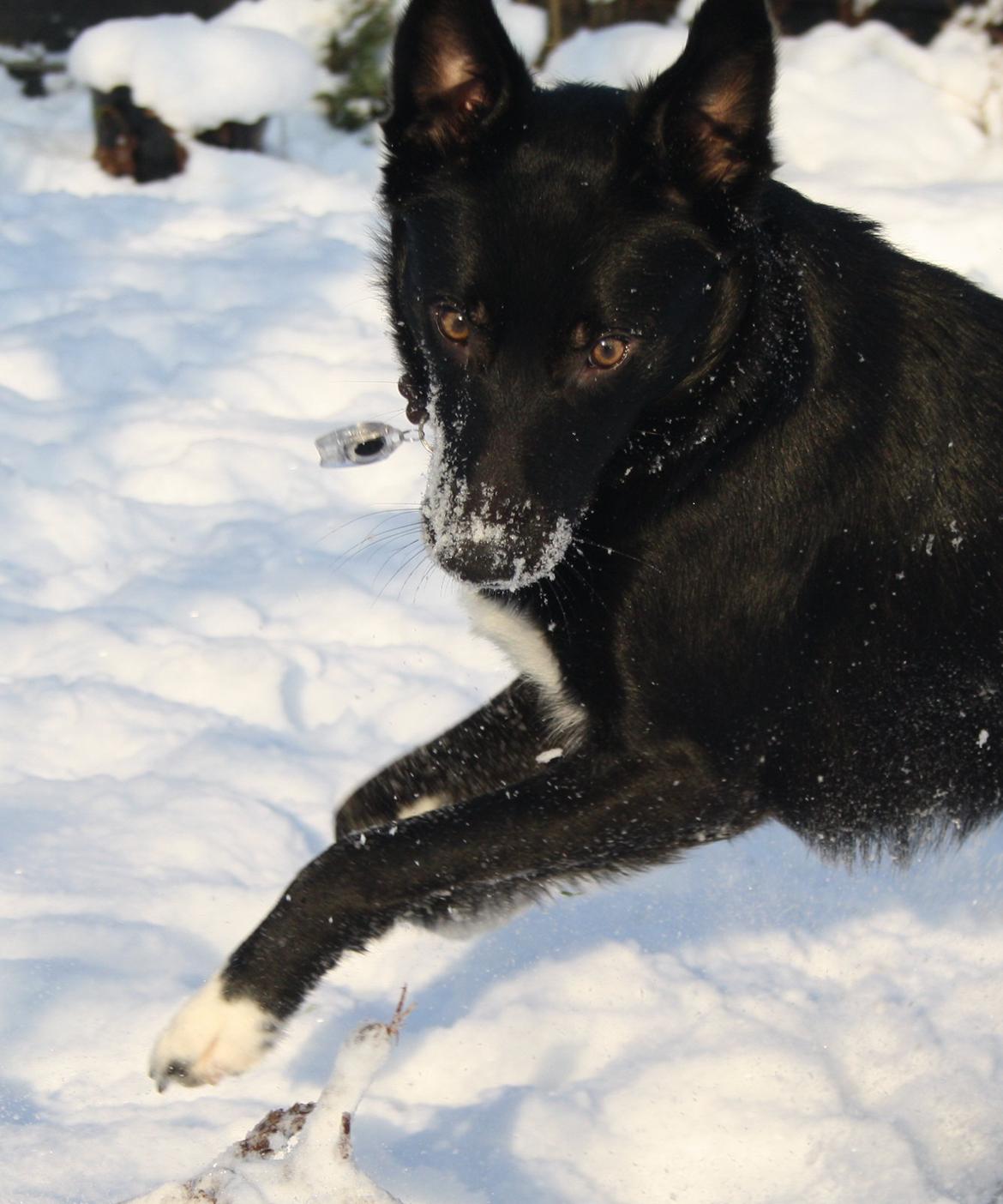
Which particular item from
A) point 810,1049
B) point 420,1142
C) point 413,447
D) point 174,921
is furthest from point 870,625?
point 413,447

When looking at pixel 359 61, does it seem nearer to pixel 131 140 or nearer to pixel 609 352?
pixel 131 140

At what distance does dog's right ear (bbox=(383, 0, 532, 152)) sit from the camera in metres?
2.46

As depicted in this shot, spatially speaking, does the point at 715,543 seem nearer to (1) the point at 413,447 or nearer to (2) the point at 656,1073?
(2) the point at 656,1073

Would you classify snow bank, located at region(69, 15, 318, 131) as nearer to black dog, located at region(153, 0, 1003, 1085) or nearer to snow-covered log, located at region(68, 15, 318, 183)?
snow-covered log, located at region(68, 15, 318, 183)

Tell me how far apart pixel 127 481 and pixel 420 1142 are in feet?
9.19

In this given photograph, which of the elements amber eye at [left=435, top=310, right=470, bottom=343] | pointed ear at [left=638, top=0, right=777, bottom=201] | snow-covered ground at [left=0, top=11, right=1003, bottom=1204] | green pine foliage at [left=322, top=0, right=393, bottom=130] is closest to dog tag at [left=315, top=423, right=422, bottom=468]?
snow-covered ground at [left=0, top=11, right=1003, bottom=1204]

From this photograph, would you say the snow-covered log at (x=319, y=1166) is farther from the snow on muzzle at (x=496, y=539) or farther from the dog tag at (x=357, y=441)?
the dog tag at (x=357, y=441)

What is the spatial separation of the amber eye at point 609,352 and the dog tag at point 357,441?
77 cm

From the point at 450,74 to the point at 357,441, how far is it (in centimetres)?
86

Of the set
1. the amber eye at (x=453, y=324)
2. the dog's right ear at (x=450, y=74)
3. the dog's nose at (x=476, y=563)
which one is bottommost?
the dog's nose at (x=476, y=563)

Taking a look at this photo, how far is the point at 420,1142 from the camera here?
2.56m

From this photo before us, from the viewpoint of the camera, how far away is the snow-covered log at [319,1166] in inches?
80.5

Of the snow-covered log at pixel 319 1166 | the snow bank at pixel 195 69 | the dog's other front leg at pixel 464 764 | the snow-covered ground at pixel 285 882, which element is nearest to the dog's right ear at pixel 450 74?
the snow-covered ground at pixel 285 882

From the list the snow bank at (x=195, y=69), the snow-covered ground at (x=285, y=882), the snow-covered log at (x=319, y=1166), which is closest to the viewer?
the snow-covered log at (x=319, y=1166)
